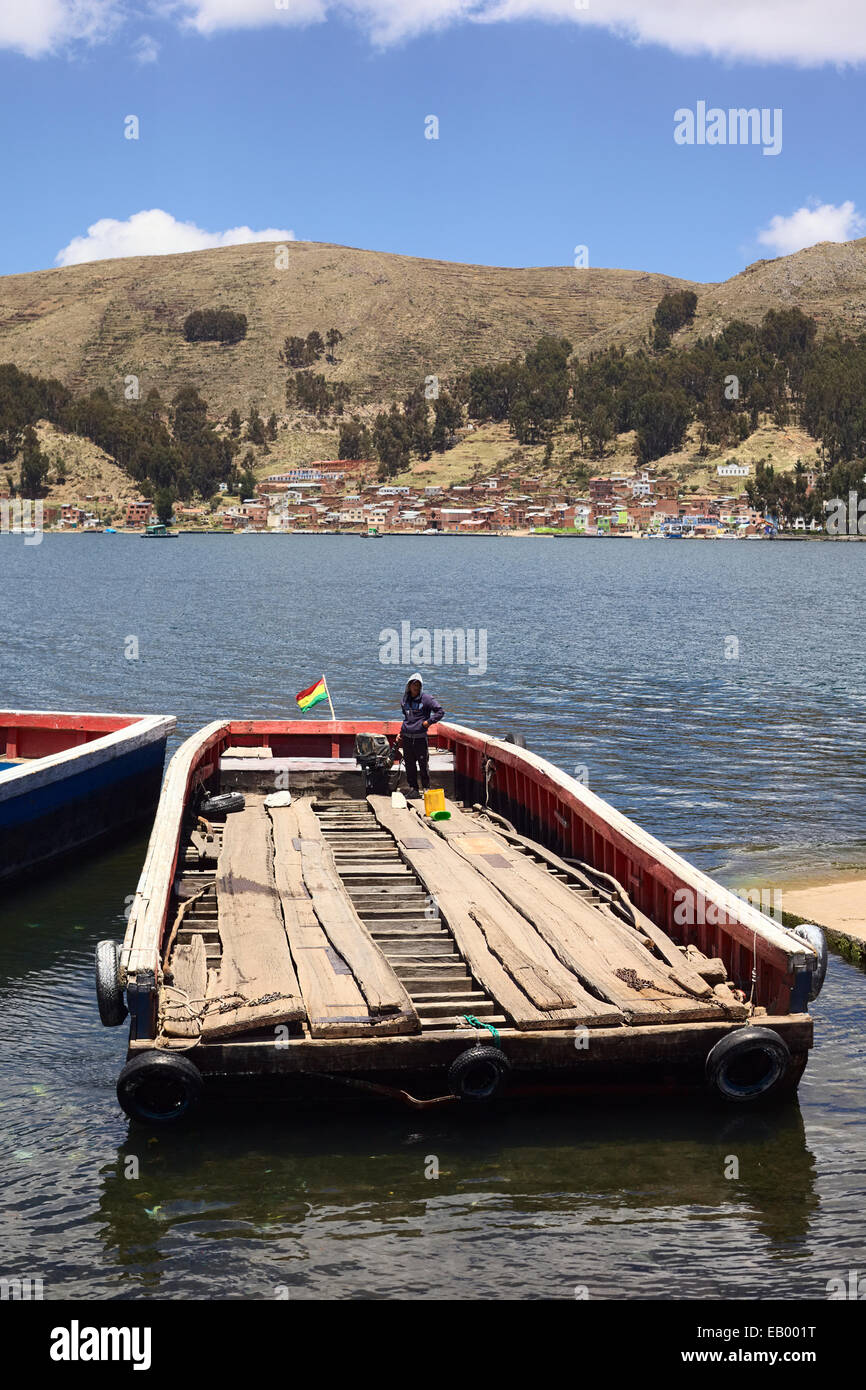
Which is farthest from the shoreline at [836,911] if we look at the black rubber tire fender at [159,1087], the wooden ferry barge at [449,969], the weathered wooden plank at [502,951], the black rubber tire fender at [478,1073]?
the black rubber tire fender at [159,1087]

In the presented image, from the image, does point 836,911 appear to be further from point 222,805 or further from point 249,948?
point 249,948

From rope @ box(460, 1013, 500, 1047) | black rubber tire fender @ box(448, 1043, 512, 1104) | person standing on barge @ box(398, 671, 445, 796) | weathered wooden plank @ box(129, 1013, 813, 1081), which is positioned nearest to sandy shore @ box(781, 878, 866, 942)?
person standing on barge @ box(398, 671, 445, 796)

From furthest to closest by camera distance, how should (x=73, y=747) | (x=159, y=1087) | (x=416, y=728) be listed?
(x=73, y=747), (x=416, y=728), (x=159, y=1087)

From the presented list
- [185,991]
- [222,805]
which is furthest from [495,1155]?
[222,805]

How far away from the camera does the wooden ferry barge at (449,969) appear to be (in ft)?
31.6

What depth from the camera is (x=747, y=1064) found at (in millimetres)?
10125

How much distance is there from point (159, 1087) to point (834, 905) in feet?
32.7

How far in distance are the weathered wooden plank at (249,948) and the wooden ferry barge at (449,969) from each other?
0.02 metres

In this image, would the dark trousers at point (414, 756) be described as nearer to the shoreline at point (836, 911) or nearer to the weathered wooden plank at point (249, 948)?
the weathered wooden plank at point (249, 948)

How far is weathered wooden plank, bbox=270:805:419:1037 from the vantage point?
31.7 ft

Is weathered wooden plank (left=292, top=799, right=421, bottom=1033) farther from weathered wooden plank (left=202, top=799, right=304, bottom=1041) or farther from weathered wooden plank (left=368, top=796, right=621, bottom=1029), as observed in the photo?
weathered wooden plank (left=368, top=796, right=621, bottom=1029)

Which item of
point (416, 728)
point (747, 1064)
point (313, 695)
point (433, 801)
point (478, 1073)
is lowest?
point (747, 1064)
